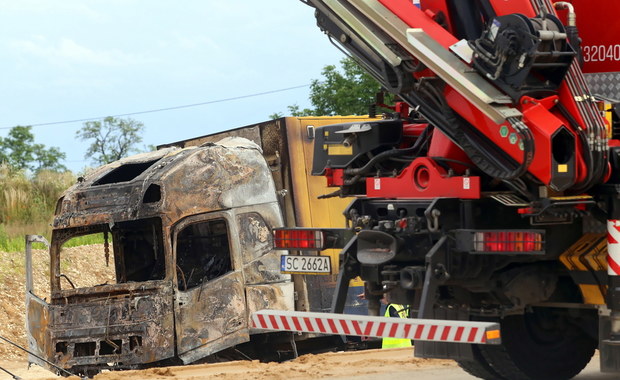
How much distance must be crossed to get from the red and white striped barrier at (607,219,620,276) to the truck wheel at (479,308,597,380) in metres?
1.15

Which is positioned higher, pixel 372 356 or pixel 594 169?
pixel 594 169

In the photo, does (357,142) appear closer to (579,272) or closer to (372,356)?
(579,272)

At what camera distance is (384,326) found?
23.6ft

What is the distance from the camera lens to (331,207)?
13.4 meters

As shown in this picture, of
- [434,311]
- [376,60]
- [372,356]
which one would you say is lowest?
[372,356]

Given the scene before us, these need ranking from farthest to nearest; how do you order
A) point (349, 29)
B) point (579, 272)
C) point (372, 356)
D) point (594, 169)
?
1. point (372, 356)
2. point (349, 29)
3. point (579, 272)
4. point (594, 169)

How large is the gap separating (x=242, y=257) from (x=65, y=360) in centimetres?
223

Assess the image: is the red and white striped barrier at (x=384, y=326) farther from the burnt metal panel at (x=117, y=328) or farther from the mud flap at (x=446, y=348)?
the burnt metal panel at (x=117, y=328)

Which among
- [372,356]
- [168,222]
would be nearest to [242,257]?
[168,222]

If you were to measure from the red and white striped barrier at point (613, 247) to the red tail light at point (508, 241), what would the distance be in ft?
1.61

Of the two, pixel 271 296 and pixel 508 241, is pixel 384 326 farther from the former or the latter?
pixel 271 296

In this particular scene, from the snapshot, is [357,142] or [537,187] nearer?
[537,187]

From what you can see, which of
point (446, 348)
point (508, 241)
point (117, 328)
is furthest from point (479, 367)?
point (117, 328)

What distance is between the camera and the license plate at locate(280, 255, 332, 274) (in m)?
8.37
